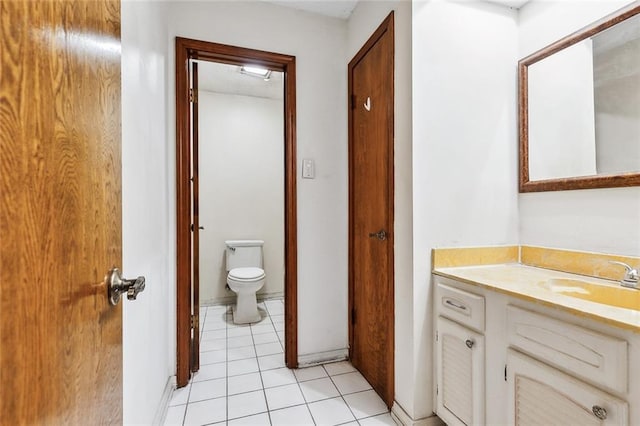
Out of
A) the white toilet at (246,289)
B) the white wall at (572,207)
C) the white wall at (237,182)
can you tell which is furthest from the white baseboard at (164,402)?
the white wall at (572,207)

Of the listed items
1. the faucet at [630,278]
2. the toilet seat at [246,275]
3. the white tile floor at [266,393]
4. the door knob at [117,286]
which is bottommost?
the white tile floor at [266,393]

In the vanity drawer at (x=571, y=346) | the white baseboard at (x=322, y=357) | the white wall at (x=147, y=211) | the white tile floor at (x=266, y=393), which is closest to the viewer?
the vanity drawer at (x=571, y=346)

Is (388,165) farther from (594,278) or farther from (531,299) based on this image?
(594,278)

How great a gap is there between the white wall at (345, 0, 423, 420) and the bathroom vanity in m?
0.13

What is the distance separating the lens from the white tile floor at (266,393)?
159 cm

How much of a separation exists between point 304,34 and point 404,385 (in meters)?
2.28

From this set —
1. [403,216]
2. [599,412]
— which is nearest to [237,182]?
[403,216]

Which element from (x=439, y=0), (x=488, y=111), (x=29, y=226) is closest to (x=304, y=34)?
(x=439, y=0)

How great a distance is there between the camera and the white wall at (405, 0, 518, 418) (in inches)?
57.8

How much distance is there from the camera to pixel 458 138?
5.06ft

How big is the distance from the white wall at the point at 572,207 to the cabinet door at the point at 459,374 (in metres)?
0.69

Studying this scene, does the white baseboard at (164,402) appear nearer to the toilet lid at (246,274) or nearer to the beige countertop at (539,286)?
the toilet lid at (246,274)

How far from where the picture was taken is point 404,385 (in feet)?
5.03

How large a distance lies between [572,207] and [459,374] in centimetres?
95
